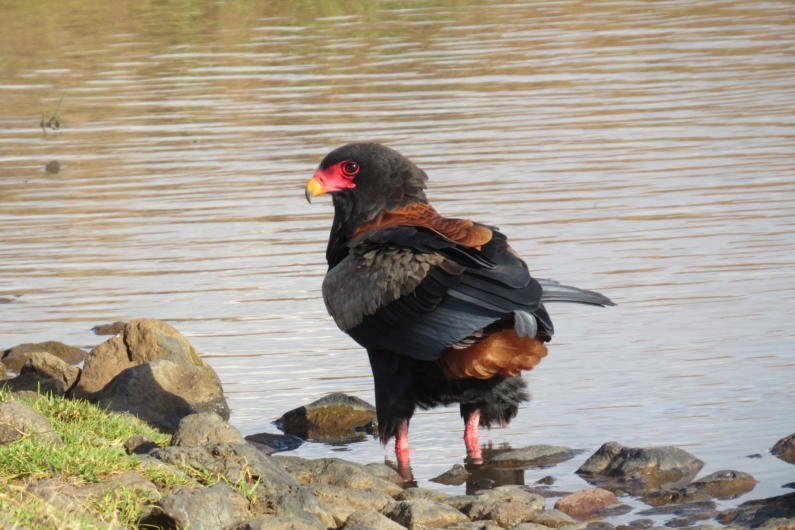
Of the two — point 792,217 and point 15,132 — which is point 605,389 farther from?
point 15,132

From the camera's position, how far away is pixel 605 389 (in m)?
7.95

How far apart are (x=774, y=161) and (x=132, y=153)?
22.8 feet

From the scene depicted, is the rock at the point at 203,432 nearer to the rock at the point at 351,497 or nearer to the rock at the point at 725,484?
the rock at the point at 351,497

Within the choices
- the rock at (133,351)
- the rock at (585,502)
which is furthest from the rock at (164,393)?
the rock at (585,502)

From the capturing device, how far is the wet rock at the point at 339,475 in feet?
21.2

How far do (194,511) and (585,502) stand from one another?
1857 millimetres

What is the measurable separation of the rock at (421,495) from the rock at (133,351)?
2.15m

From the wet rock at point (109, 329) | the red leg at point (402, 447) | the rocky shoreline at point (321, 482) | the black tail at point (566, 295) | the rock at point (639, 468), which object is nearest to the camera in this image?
the rocky shoreline at point (321, 482)

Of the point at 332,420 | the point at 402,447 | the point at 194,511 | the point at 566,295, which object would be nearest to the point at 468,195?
the point at 332,420

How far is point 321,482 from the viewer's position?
21.1 feet

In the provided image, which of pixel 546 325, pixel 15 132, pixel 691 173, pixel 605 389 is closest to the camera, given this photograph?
pixel 546 325

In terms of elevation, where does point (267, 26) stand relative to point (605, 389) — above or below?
above

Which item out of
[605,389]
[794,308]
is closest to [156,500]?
[605,389]

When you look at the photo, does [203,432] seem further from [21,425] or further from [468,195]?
[468,195]
